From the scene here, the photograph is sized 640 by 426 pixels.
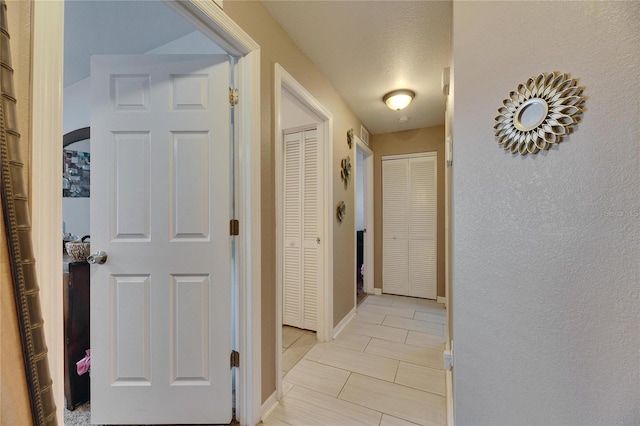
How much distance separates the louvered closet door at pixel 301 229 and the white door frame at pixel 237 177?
1111 millimetres

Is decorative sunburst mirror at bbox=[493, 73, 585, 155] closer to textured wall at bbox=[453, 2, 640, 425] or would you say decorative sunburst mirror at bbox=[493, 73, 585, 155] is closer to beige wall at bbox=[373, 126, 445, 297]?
textured wall at bbox=[453, 2, 640, 425]

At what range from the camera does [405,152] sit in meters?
3.61

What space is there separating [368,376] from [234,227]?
4.76 feet

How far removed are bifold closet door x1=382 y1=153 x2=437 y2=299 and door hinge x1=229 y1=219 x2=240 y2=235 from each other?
2.79 metres

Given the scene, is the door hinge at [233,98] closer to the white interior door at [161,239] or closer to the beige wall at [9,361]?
the white interior door at [161,239]

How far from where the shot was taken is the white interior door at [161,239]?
1286mm

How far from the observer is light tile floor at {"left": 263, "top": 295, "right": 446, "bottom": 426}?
56.7 inches

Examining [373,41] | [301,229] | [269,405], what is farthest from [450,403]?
[373,41]

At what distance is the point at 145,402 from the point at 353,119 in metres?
2.99

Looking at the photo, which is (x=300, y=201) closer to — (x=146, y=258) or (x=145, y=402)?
(x=146, y=258)

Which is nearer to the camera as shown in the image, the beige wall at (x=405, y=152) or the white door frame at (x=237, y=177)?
the white door frame at (x=237, y=177)

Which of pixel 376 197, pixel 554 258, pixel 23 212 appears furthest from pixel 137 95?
pixel 376 197

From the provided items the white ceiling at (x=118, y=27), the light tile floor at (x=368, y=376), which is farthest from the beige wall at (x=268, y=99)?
the white ceiling at (x=118, y=27)

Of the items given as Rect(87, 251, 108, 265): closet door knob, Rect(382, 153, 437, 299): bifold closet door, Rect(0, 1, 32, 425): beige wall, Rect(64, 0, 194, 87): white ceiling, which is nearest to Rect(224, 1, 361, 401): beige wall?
Rect(64, 0, 194, 87): white ceiling
